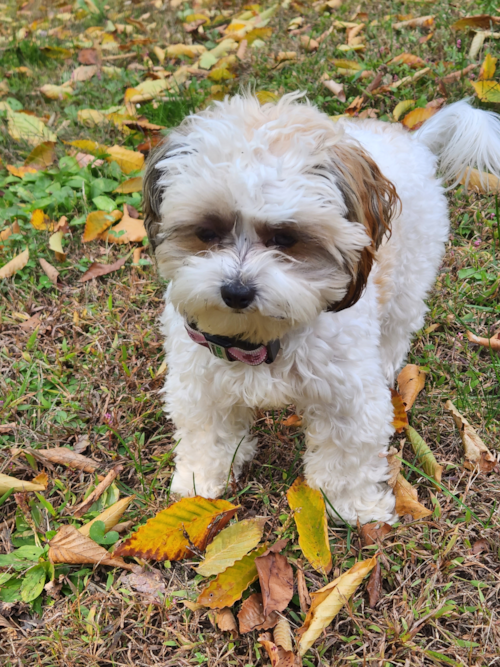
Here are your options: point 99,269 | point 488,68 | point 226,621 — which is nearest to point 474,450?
point 226,621

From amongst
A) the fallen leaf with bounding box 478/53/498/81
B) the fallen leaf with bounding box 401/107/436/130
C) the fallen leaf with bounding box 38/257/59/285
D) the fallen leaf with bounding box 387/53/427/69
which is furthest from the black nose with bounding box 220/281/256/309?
the fallen leaf with bounding box 387/53/427/69

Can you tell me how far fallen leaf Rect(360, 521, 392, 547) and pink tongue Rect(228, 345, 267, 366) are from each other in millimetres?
897

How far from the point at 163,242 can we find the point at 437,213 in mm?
1831

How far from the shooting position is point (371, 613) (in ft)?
7.06

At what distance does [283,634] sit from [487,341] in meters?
1.85

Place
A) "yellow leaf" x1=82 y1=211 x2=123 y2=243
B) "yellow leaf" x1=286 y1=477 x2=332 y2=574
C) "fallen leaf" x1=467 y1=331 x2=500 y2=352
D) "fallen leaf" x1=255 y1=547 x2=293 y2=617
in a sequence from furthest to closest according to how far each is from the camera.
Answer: "yellow leaf" x1=82 y1=211 x2=123 y2=243, "fallen leaf" x1=467 y1=331 x2=500 y2=352, "yellow leaf" x1=286 y1=477 x2=332 y2=574, "fallen leaf" x1=255 y1=547 x2=293 y2=617

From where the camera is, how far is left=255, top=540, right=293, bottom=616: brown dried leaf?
211 cm

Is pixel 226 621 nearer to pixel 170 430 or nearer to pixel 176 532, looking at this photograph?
pixel 176 532

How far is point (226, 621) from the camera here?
6.95 ft

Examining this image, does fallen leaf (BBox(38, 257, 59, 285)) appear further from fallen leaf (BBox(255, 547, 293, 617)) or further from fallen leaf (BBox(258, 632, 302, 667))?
fallen leaf (BBox(258, 632, 302, 667))

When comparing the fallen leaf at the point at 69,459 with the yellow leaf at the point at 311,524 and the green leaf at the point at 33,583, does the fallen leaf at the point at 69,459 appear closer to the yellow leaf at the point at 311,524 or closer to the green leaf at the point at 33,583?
the green leaf at the point at 33,583

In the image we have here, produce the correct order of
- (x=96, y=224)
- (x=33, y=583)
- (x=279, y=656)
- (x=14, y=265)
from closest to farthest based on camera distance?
1. (x=279, y=656)
2. (x=33, y=583)
3. (x=14, y=265)
4. (x=96, y=224)

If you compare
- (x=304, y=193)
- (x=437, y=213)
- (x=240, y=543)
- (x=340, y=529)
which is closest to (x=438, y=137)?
(x=437, y=213)

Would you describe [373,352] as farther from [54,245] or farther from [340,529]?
[54,245]
